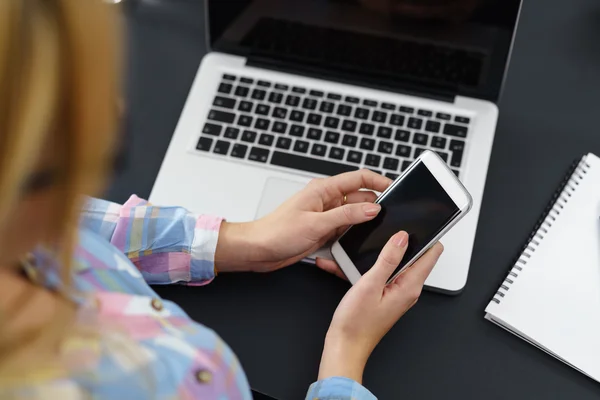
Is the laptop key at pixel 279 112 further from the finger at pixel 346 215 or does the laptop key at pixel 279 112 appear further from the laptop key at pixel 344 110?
the finger at pixel 346 215

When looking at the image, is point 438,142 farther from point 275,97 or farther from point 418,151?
point 275,97

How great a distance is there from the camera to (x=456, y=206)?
687 mm

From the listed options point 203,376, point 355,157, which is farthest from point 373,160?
point 203,376

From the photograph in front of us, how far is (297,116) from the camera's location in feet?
2.83

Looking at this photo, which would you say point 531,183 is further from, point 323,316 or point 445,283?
point 323,316

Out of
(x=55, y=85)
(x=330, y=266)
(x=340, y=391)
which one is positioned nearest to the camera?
(x=55, y=85)

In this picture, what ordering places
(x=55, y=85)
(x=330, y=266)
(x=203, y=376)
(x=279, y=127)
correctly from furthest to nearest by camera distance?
(x=279, y=127), (x=330, y=266), (x=203, y=376), (x=55, y=85)

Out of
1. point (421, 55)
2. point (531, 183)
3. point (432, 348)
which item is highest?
point (421, 55)

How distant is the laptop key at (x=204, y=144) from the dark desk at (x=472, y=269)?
52 millimetres

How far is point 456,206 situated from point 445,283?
101 mm

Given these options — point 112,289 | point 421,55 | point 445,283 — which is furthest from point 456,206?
point 112,289

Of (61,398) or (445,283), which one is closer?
(61,398)

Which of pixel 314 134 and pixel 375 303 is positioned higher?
pixel 314 134

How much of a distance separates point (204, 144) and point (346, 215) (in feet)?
0.75
